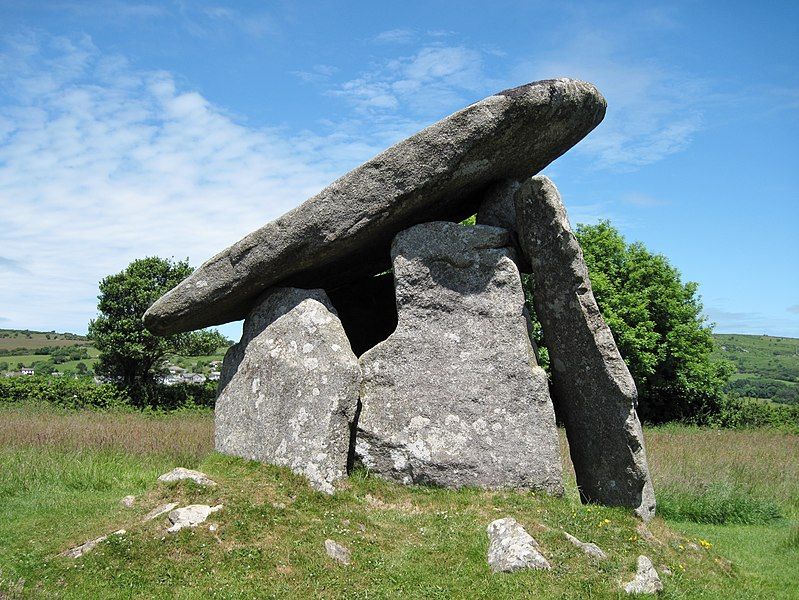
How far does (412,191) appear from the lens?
821cm

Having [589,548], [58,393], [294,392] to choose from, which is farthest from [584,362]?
[58,393]

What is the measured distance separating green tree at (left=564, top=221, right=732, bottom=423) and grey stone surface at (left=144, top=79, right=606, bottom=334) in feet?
57.9

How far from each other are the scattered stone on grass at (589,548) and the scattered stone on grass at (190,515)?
3.49m

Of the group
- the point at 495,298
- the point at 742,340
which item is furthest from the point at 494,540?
the point at 742,340

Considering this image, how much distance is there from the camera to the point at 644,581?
6438 millimetres

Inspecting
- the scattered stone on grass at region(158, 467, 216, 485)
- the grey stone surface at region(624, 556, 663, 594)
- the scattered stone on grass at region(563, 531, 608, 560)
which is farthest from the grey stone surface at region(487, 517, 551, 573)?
the scattered stone on grass at region(158, 467, 216, 485)

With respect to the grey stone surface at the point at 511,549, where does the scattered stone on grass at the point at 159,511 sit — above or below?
above

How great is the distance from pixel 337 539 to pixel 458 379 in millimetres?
2442

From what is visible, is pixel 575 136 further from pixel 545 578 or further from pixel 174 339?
pixel 174 339

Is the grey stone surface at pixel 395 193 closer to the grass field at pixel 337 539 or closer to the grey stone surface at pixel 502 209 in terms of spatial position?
the grey stone surface at pixel 502 209

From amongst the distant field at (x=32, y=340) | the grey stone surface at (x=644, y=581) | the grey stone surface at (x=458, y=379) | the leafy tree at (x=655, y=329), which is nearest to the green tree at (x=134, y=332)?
the leafy tree at (x=655, y=329)

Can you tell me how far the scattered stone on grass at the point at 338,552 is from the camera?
21.6 feet

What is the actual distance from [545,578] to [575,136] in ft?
18.9

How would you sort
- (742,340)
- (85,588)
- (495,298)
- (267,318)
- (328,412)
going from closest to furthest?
(85,588) → (328,412) → (495,298) → (267,318) → (742,340)
